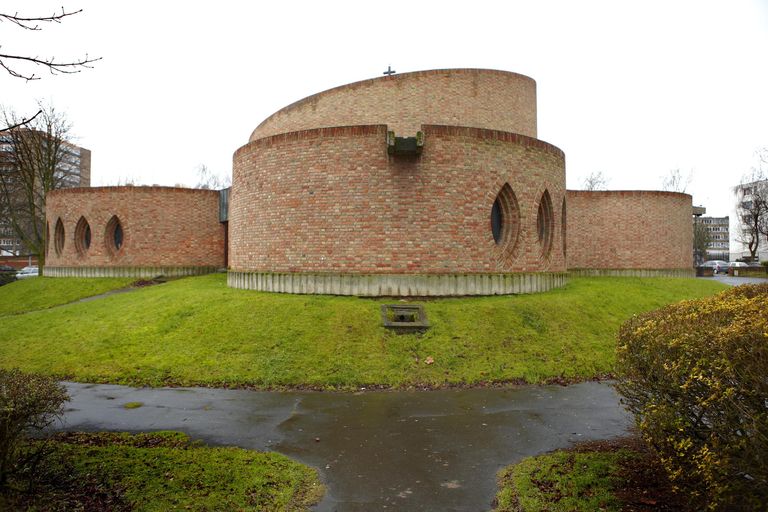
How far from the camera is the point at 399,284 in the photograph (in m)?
12.1

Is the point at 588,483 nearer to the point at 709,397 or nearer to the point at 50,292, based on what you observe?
the point at 709,397

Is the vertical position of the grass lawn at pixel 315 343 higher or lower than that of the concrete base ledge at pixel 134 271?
lower

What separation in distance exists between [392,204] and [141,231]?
1515 cm

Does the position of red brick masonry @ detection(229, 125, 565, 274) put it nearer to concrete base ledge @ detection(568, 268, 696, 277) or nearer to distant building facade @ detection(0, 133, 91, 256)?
distant building facade @ detection(0, 133, 91, 256)

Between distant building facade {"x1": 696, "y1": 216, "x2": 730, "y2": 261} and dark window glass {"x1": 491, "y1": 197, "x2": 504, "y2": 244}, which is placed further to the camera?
distant building facade {"x1": 696, "y1": 216, "x2": 730, "y2": 261}

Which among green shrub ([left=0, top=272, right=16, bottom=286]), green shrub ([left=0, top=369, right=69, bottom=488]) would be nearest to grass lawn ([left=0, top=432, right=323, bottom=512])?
green shrub ([left=0, top=369, right=69, bottom=488])

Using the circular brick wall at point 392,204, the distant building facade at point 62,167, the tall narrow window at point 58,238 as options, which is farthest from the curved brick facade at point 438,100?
the tall narrow window at point 58,238

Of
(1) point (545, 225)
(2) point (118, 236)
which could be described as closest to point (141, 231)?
(2) point (118, 236)

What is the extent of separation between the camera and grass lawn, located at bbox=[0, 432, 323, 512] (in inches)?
160

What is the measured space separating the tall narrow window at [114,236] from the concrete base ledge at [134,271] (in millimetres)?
950

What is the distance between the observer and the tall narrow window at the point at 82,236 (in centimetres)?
2342

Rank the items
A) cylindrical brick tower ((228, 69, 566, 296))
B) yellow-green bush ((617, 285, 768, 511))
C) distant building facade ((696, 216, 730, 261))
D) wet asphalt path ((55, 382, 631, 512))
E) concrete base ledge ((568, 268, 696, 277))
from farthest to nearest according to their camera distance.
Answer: distant building facade ((696, 216, 730, 261)) → concrete base ledge ((568, 268, 696, 277)) → cylindrical brick tower ((228, 69, 566, 296)) → wet asphalt path ((55, 382, 631, 512)) → yellow-green bush ((617, 285, 768, 511))

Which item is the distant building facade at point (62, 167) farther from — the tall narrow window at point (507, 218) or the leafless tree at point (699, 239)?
the leafless tree at point (699, 239)

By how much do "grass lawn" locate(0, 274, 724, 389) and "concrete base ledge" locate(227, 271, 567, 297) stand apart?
0.34m
